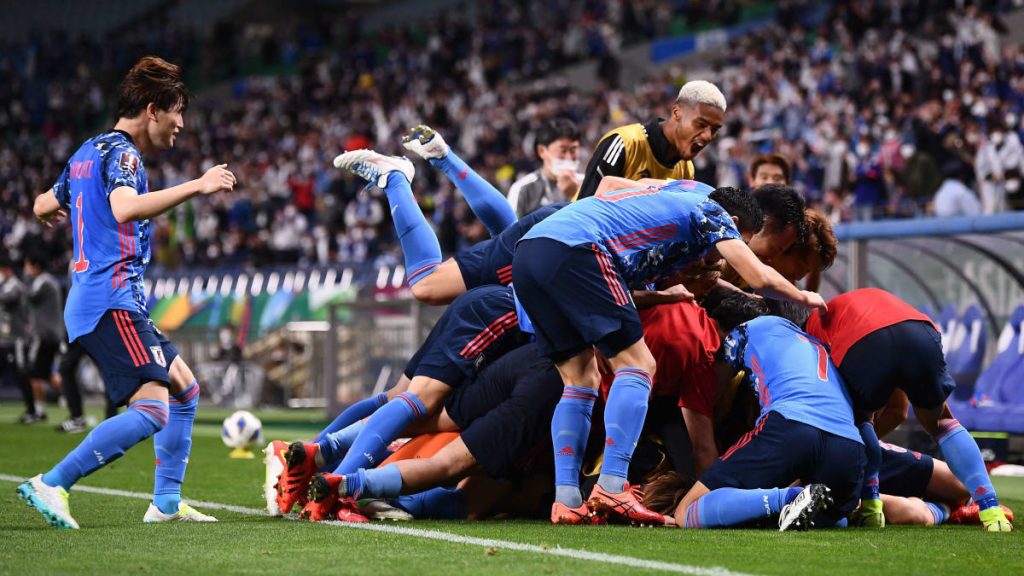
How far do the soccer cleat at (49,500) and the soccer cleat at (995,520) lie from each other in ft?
12.1

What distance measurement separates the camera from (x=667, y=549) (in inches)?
181

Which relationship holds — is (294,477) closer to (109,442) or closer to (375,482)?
(375,482)

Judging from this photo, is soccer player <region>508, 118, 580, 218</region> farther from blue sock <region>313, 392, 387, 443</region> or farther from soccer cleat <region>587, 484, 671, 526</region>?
soccer cleat <region>587, 484, 671, 526</region>

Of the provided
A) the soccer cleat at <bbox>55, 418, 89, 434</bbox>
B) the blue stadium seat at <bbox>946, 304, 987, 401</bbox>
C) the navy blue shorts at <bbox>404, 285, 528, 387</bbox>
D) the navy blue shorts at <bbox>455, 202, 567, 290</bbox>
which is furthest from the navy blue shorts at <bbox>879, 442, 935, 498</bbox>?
the soccer cleat at <bbox>55, 418, 89, 434</bbox>

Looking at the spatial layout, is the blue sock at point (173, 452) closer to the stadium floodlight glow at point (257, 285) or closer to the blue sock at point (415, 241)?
the blue sock at point (415, 241)

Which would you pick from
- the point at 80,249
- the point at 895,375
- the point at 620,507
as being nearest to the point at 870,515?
the point at 895,375

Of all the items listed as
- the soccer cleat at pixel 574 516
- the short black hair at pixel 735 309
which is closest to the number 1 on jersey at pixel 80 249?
the soccer cleat at pixel 574 516

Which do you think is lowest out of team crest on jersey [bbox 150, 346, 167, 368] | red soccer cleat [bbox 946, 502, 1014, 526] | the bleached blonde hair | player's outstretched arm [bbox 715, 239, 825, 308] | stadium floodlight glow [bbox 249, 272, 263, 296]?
stadium floodlight glow [bbox 249, 272, 263, 296]

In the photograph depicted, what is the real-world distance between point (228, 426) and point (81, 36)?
36233 millimetres

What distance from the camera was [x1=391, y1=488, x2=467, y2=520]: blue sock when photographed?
19.5 ft

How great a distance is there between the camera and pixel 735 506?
5301 mm

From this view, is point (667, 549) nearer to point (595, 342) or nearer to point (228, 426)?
point (595, 342)

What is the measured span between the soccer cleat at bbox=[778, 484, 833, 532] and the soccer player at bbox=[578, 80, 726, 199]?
2170 mm

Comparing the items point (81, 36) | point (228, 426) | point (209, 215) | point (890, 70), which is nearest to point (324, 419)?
point (228, 426)
